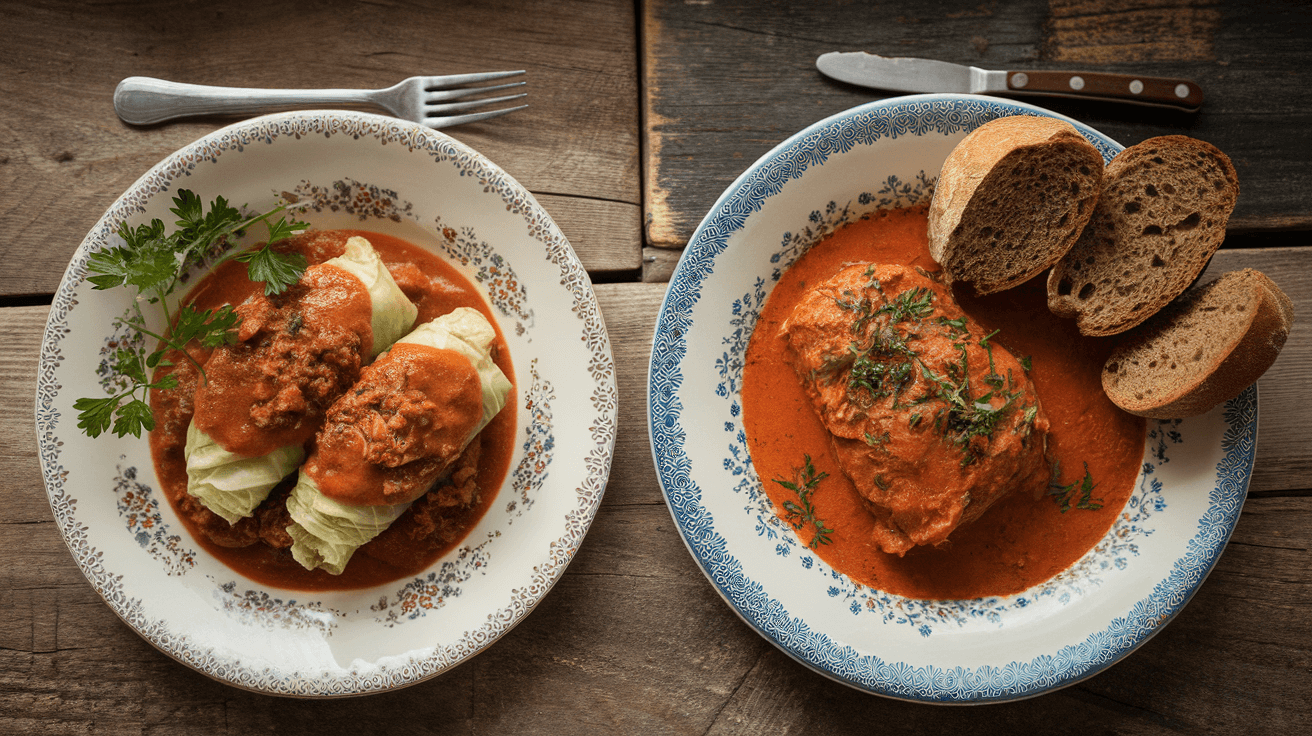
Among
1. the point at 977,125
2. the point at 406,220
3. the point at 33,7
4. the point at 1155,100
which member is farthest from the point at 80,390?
the point at 1155,100

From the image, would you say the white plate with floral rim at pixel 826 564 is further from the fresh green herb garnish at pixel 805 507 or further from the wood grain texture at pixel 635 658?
the wood grain texture at pixel 635 658

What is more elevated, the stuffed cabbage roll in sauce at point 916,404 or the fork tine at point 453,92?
the fork tine at point 453,92

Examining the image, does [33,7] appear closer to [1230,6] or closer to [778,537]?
[778,537]

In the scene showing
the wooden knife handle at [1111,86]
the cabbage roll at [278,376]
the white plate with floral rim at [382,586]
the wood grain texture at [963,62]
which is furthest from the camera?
the wood grain texture at [963,62]

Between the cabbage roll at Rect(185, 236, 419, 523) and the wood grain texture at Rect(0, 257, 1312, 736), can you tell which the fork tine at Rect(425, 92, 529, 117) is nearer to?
the cabbage roll at Rect(185, 236, 419, 523)

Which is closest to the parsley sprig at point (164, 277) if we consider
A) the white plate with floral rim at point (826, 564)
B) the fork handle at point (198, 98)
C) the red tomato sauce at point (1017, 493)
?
the fork handle at point (198, 98)

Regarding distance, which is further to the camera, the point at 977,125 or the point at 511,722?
the point at 511,722
